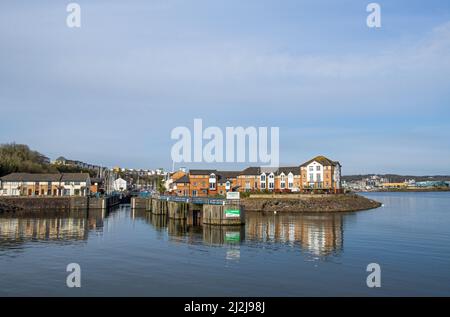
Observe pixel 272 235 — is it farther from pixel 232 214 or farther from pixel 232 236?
pixel 232 214

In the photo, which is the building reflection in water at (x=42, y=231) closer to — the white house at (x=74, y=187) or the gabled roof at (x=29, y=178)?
the white house at (x=74, y=187)

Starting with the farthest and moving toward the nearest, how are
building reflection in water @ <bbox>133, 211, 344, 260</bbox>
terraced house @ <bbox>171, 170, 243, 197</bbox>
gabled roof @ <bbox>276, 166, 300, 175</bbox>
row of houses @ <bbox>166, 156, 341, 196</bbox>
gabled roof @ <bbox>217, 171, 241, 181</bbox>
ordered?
gabled roof @ <bbox>217, 171, 241, 181</bbox> < gabled roof @ <bbox>276, 166, 300, 175</bbox> < terraced house @ <bbox>171, 170, 243, 197</bbox> < row of houses @ <bbox>166, 156, 341, 196</bbox> < building reflection in water @ <bbox>133, 211, 344, 260</bbox>

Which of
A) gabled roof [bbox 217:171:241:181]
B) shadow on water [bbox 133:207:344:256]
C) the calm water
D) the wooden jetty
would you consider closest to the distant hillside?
the wooden jetty

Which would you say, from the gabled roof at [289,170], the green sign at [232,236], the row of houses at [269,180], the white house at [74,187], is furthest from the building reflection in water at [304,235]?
the white house at [74,187]

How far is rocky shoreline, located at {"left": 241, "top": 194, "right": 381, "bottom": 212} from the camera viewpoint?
245ft

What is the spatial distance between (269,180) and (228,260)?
65.8 metres

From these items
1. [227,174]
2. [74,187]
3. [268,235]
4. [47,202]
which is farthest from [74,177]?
[268,235]

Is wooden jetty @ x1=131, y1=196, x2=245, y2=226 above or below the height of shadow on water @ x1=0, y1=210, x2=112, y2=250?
above

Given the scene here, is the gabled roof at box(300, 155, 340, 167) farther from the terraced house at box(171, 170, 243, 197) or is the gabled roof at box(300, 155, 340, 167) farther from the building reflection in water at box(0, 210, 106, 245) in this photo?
the building reflection in water at box(0, 210, 106, 245)

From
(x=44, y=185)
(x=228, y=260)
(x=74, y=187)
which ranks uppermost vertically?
(x=44, y=185)

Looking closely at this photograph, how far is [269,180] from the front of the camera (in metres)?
93.3

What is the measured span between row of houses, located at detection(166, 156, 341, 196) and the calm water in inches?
1595

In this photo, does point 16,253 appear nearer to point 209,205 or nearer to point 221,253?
point 221,253
